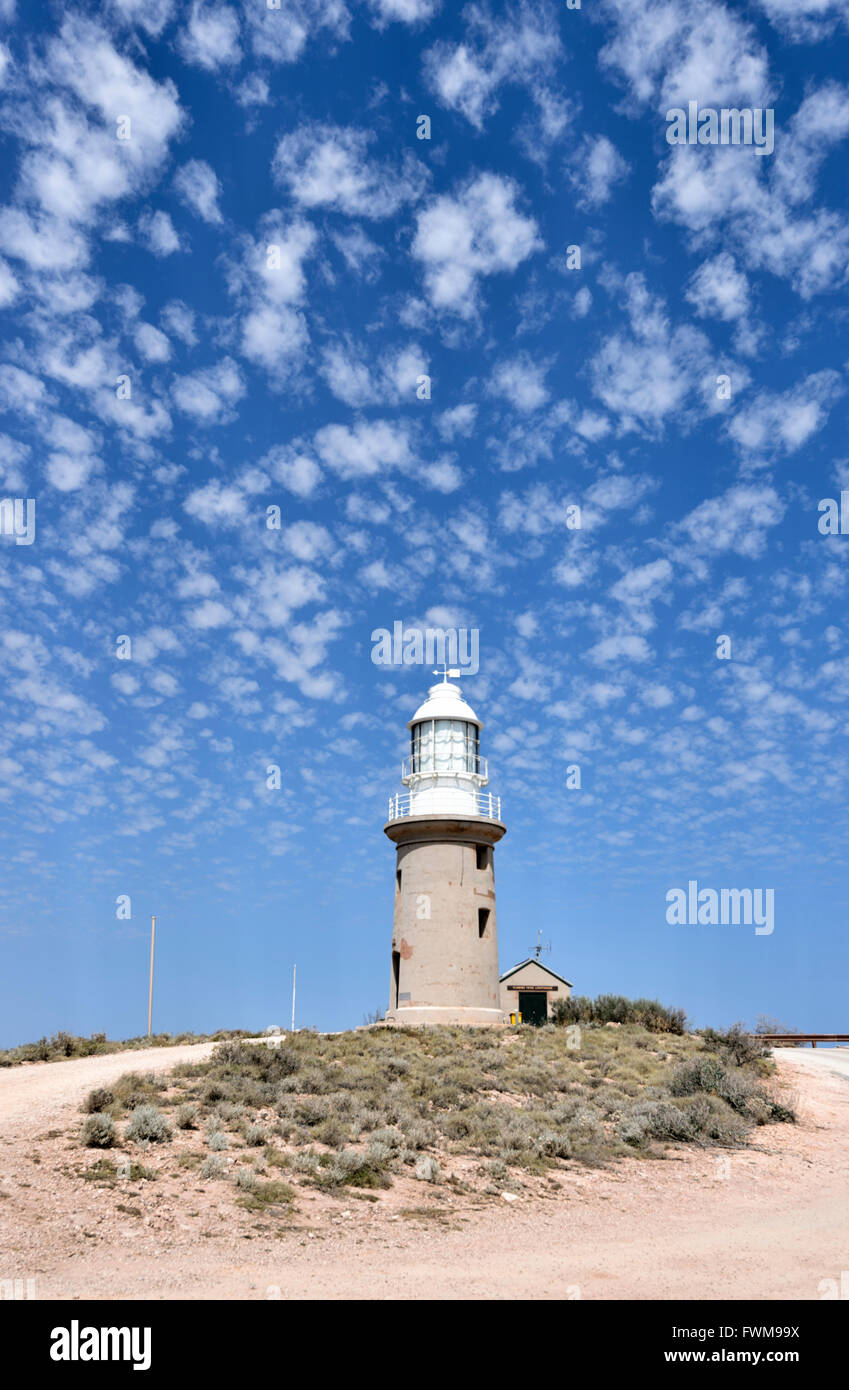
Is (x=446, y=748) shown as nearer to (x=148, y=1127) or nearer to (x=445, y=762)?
(x=445, y=762)

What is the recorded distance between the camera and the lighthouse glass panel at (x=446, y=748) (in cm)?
3156

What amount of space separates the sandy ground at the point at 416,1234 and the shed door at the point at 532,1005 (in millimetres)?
27891

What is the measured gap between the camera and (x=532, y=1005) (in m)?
44.2

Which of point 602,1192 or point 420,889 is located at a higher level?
point 420,889

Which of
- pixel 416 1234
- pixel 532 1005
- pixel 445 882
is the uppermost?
pixel 445 882

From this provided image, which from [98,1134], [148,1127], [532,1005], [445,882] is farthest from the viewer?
[532,1005]

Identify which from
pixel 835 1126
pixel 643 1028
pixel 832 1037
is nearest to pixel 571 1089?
pixel 835 1126

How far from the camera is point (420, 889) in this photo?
30.3 m

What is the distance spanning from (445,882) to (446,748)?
425 cm

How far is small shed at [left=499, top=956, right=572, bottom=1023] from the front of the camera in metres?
43.9

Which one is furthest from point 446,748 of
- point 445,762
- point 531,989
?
point 531,989
